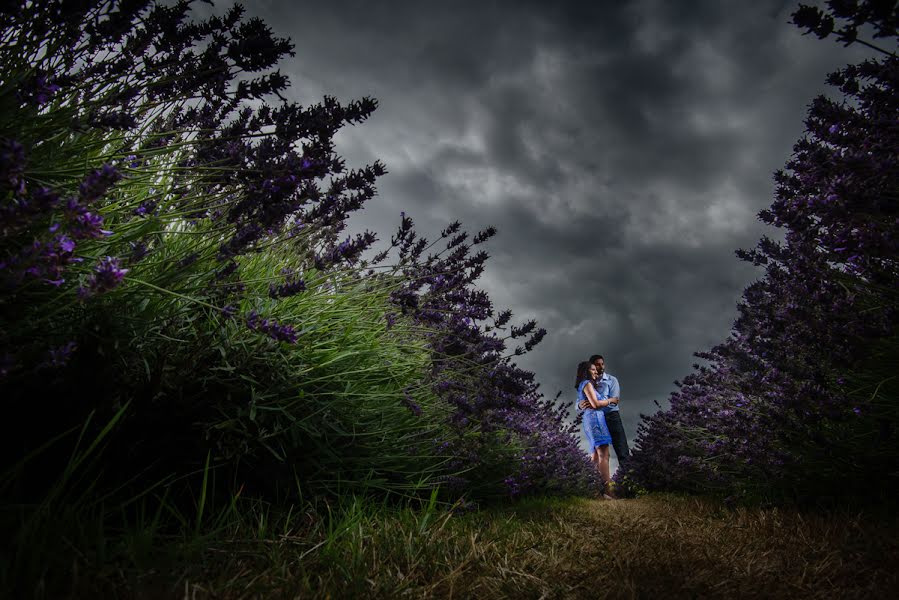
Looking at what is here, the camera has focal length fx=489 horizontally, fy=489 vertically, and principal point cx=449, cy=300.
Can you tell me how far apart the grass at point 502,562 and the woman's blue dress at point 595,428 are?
211 inches

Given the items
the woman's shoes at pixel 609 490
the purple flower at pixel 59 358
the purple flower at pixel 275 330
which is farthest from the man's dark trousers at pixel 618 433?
the purple flower at pixel 59 358

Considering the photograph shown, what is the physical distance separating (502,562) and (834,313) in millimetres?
2164

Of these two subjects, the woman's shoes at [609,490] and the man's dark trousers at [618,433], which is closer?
the woman's shoes at [609,490]

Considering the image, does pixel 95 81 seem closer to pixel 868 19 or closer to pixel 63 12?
pixel 63 12

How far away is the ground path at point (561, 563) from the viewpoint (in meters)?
1.17

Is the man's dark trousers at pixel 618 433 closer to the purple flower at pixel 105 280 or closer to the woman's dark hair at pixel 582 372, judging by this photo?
the woman's dark hair at pixel 582 372

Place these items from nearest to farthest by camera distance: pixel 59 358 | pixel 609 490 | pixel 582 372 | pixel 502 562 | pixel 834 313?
pixel 59 358 < pixel 502 562 < pixel 834 313 < pixel 609 490 < pixel 582 372

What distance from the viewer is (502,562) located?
1.49 m

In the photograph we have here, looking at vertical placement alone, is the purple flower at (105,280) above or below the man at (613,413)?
below

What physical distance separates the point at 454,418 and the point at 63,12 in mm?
2504

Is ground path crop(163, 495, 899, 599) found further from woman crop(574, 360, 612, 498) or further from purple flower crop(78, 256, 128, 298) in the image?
woman crop(574, 360, 612, 498)

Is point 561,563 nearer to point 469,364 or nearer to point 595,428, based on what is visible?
point 469,364

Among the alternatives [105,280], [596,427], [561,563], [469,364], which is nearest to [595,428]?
A: [596,427]

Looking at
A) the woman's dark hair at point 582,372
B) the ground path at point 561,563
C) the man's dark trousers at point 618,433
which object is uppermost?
the woman's dark hair at point 582,372
